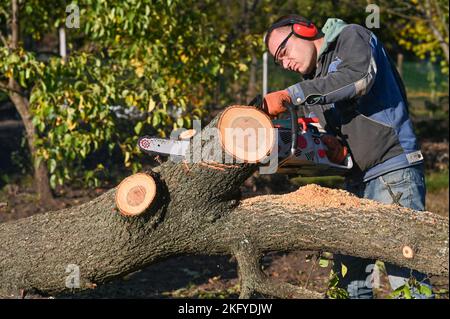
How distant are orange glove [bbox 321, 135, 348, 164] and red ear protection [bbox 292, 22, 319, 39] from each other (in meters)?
0.49

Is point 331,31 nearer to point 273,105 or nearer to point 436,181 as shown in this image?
point 273,105

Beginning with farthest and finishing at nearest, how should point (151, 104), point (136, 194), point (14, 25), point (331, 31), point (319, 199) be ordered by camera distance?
point (14, 25), point (151, 104), point (331, 31), point (319, 199), point (136, 194)

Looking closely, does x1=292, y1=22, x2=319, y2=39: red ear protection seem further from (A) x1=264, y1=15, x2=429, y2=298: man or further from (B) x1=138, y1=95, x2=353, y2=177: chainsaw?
(B) x1=138, y1=95, x2=353, y2=177: chainsaw

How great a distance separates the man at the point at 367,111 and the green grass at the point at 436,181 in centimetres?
571

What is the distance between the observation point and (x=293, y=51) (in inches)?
147

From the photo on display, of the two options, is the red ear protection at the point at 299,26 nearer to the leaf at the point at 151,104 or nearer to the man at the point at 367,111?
the man at the point at 367,111

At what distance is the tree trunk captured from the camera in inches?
128

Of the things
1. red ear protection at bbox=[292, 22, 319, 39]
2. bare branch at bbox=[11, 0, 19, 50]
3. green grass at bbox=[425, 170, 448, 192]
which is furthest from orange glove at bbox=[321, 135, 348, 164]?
green grass at bbox=[425, 170, 448, 192]

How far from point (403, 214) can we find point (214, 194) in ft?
2.63

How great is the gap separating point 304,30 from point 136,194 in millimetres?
1134

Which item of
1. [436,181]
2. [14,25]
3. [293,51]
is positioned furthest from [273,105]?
[436,181]

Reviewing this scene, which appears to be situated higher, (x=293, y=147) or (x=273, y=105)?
(x=273, y=105)

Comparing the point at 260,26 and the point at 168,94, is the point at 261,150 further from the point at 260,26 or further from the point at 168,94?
the point at 260,26

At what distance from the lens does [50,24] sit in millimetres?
8008
